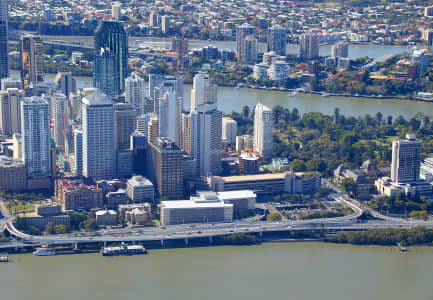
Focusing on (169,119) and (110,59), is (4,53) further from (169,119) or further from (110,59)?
(169,119)

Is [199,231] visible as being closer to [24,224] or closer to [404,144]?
[24,224]

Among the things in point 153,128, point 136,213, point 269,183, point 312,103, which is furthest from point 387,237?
point 312,103

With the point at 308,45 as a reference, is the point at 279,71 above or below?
below

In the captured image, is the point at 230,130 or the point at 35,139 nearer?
the point at 35,139

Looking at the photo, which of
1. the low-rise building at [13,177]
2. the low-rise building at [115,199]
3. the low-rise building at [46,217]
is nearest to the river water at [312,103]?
the low-rise building at [13,177]

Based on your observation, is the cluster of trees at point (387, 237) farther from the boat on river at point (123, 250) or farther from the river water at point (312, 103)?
the river water at point (312, 103)
